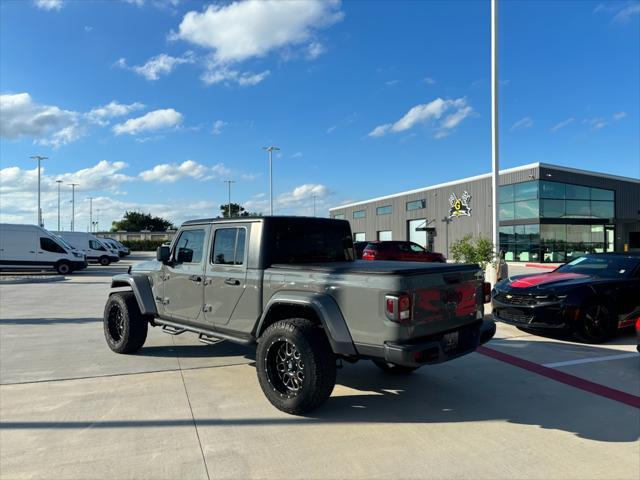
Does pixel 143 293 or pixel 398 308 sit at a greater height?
pixel 398 308

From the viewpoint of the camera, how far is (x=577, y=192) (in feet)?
107

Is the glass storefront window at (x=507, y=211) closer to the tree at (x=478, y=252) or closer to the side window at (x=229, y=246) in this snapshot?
the tree at (x=478, y=252)

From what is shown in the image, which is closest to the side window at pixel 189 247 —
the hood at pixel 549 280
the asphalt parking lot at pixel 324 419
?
the asphalt parking lot at pixel 324 419

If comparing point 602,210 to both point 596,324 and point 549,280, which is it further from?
point 596,324

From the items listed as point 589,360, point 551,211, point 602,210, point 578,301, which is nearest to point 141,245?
point 551,211

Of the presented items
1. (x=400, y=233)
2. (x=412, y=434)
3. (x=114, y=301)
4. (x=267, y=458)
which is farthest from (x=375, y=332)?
(x=400, y=233)

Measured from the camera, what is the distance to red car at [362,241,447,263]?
22.6 meters

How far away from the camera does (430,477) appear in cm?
307

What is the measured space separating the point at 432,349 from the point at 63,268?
22499 millimetres

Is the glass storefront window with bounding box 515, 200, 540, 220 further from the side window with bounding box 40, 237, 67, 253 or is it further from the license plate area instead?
the license plate area

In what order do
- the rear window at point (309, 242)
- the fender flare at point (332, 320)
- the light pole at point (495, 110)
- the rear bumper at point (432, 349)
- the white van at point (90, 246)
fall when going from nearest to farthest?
the rear bumper at point (432, 349) < the fender flare at point (332, 320) < the rear window at point (309, 242) < the light pole at point (495, 110) < the white van at point (90, 246)

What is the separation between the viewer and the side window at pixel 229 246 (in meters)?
4.93

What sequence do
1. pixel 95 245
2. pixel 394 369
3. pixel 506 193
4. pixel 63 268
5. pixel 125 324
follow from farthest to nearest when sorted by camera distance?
pixel 506 193, pixel 95 245, pixel 63 268, pixel 125 324, pixel 394 369

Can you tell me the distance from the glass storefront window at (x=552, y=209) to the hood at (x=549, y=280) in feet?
85.3
